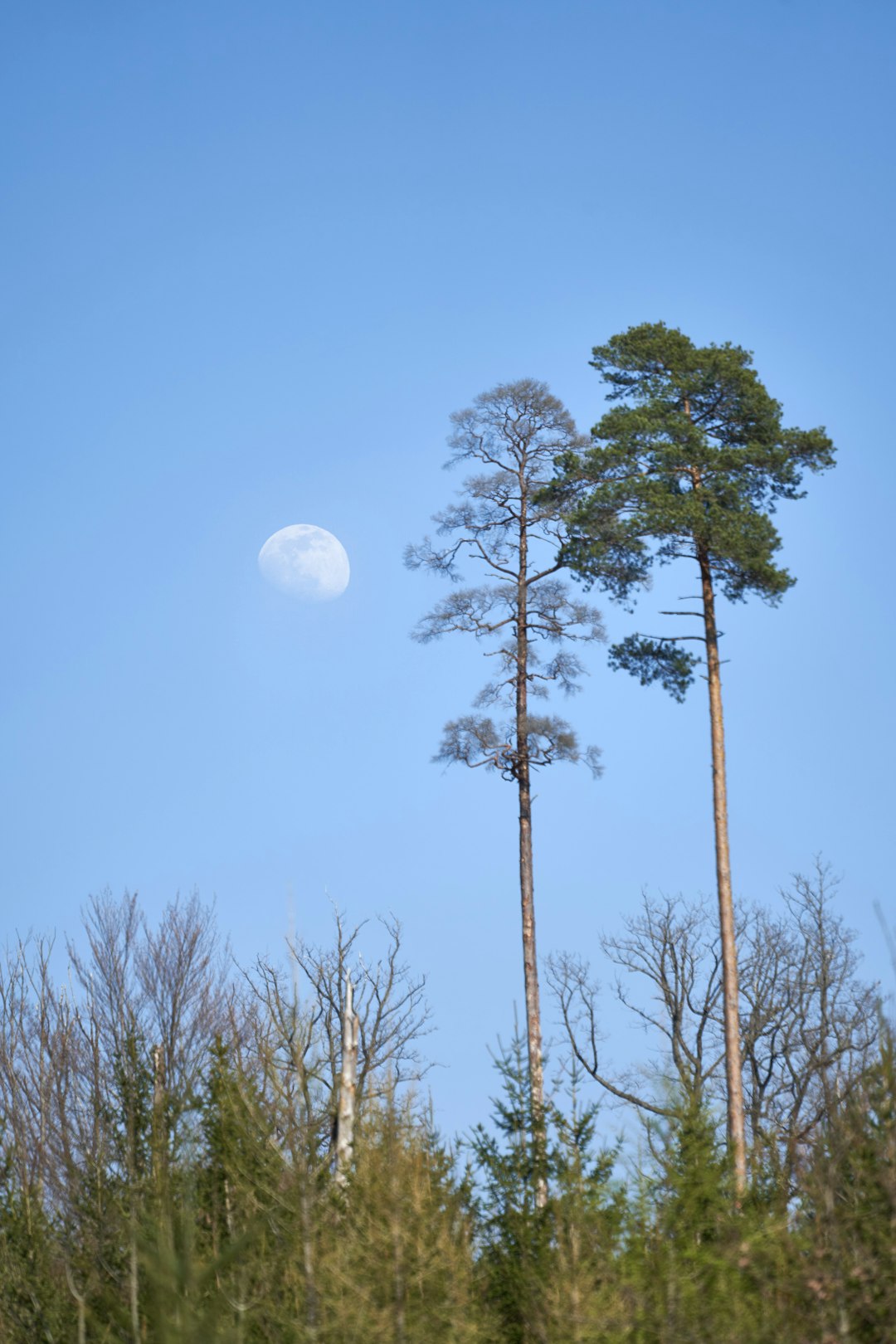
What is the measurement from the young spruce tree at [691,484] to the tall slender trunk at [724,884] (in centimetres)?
3

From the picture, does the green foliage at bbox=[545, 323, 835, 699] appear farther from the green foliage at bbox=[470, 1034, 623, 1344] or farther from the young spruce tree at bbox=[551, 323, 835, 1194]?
the green foliage at bbox=[470, 1034, 623, 1344]

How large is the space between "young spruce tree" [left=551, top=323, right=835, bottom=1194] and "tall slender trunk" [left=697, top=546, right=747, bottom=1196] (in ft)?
0.09

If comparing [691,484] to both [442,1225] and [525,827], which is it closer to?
[525,827]

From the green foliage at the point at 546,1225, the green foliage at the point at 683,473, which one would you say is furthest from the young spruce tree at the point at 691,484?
the green foliage at the point at 546,1225

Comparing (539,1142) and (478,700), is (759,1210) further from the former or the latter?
(478,700)

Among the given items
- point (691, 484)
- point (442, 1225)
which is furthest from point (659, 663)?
point (442, 1225)

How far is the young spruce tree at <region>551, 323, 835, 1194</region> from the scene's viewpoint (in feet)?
74.0

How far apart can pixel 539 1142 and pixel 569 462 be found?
13.4 metres

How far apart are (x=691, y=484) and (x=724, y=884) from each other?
270 inches

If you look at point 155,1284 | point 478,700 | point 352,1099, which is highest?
point 478,700

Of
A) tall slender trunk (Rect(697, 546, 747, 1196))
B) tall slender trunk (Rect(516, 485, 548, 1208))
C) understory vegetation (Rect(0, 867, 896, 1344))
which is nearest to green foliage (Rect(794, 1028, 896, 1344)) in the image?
understory vegetation (Rect(0, 867, 896, 1344))

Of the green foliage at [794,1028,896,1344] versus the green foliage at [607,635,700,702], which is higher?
the green foliage at [607,635,700,702]

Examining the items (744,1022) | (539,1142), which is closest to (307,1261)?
(539,1142)

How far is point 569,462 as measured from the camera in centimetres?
2580
